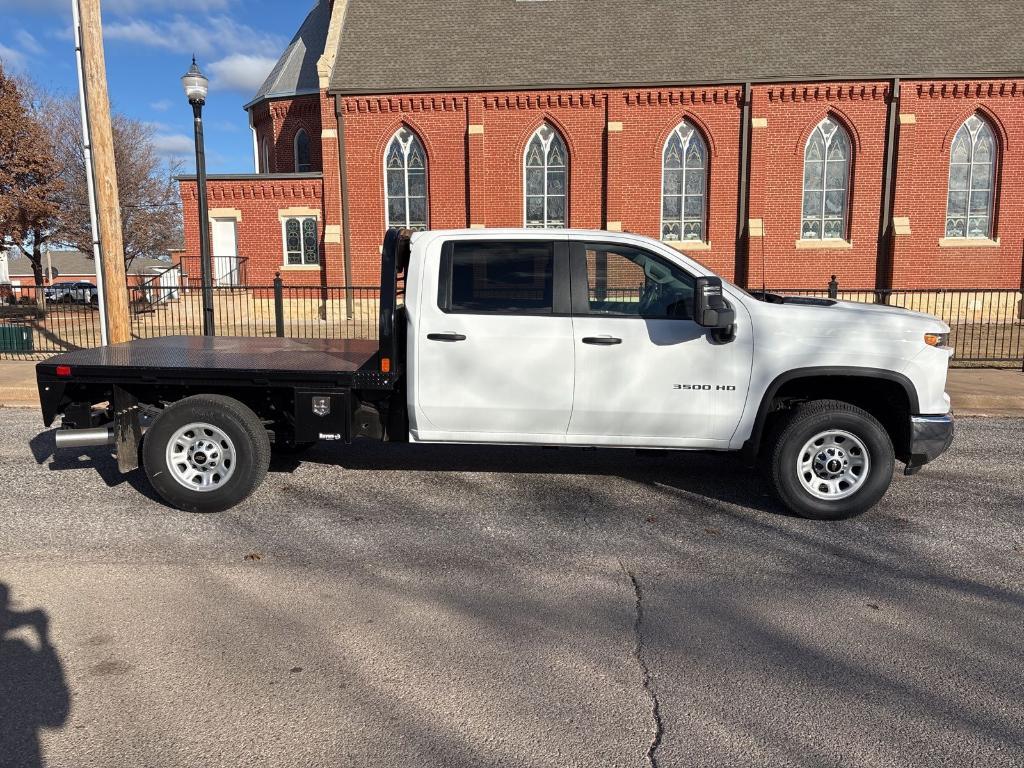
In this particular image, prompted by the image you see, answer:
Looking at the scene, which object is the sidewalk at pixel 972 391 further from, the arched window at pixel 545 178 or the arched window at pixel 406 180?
the arched window at pixel 545 178

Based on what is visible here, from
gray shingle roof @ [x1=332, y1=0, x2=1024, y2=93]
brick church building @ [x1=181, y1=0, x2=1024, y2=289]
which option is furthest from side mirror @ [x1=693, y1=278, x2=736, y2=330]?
gray shingle roof @ [x1=332, y1=0, x2=1024, y2=93]

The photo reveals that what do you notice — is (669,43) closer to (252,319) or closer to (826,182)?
(826,182)

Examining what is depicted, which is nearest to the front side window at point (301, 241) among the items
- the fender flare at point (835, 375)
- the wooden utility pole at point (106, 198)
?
the wooden utility pole at point (106, 198)

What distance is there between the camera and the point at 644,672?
324 cm

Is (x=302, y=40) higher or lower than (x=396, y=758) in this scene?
higher

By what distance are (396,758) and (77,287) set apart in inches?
1744

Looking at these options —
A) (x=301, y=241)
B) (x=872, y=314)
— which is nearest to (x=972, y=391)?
(x=872, y=314)

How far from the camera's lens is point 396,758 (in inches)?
104

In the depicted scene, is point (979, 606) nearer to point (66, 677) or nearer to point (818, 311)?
point (818, 311)

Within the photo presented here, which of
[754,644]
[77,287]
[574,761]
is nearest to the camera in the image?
[574,761]

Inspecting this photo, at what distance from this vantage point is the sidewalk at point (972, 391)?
9523 millimetres

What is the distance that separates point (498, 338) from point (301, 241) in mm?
19316

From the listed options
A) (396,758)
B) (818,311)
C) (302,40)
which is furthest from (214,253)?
(396,758)

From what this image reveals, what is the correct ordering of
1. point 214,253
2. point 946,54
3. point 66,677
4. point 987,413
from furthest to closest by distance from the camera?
point 214,253, point 946,54, point 987,413, point 66,677
